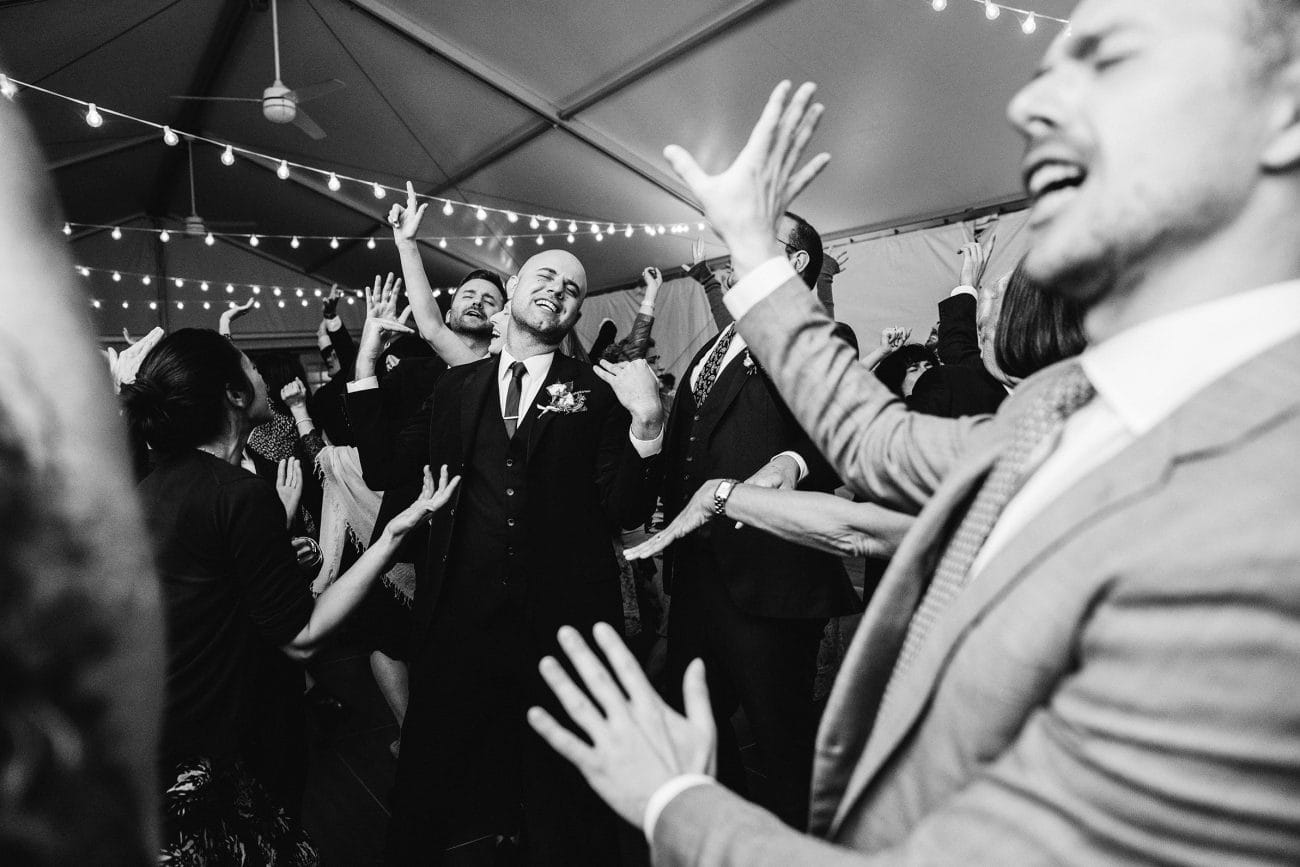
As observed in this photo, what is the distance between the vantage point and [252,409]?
171 centimetres

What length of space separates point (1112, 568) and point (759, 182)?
645mm

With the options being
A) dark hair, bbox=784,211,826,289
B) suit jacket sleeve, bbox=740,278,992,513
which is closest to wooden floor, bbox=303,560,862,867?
dark hair, bbox=784,211,826,289

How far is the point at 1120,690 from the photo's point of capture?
0.48 metres

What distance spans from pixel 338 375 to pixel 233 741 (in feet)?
8.84

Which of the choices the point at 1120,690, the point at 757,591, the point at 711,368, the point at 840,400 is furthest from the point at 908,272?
the point at 1120,690

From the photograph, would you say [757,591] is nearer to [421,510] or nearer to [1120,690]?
[421,510]

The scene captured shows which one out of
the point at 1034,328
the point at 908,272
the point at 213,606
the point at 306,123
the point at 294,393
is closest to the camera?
the point at 1034,328

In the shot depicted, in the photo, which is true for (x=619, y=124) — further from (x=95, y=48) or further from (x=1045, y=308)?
(x=1045, y=308)

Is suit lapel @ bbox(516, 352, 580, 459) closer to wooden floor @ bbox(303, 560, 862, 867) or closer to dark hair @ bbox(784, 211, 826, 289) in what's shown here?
dark hair @ bbox(784, 211, 826, 289)

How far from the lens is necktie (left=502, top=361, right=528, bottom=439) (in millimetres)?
2227

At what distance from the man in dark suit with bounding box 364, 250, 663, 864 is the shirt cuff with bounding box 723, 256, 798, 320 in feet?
3.52

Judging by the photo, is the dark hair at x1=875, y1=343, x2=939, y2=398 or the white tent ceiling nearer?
the dark hair at x1=875, y1=343, x2=939, y2=398

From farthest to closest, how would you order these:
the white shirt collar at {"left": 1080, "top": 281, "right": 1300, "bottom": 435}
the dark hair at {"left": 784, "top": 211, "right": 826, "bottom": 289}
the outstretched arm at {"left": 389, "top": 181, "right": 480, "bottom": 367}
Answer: the outstretched arm at {"left": 389, "top": 181, "right": 480, "bottom": 367} → the dark hair at {"left": 784, "top": 211, "right": 826, "bottom": 289} → the white shirt collar at {"left": 1080, "top": 281, "right": 1300, "bottom": 435}

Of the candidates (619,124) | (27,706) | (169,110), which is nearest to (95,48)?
(169,110)
